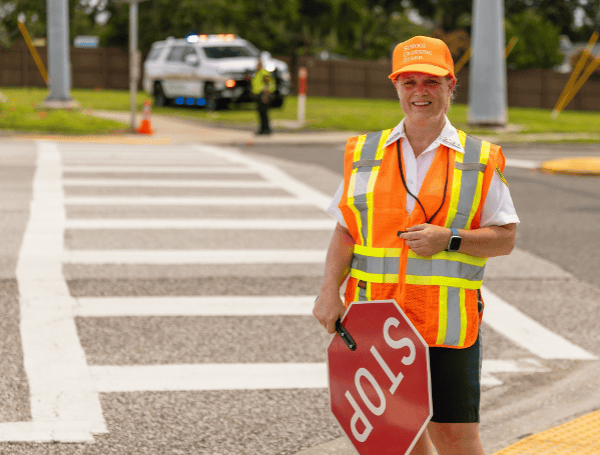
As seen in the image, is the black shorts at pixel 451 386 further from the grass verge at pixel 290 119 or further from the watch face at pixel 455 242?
the grass verge at pixel 290 119

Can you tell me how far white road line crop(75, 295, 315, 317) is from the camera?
659 cm

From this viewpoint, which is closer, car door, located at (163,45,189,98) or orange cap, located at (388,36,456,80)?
orange cap, located at (388,36,456,80)

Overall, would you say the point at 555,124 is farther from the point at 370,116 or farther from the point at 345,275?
the point at 345,275

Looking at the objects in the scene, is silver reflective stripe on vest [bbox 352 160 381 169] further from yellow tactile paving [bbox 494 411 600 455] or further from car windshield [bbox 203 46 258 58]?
car windshield [bbox 203 46 258 58]

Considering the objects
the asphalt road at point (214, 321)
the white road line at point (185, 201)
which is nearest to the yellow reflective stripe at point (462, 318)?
the asphalt road at point (214, 321)

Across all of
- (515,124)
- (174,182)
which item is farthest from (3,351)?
(515,124)

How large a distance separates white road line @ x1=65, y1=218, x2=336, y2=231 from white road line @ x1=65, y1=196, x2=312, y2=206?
3.44 feet

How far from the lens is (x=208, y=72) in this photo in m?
26.9

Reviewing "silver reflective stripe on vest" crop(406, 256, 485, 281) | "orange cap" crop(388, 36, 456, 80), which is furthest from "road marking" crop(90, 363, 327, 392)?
"orange cap" crop(388, 36, 456, 80)

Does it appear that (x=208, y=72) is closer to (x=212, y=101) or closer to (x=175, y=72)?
(x=212, y=101)

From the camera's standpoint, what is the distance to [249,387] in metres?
5.10

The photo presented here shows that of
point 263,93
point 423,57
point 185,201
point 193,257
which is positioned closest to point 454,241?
point 423,57

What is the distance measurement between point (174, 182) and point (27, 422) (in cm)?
890

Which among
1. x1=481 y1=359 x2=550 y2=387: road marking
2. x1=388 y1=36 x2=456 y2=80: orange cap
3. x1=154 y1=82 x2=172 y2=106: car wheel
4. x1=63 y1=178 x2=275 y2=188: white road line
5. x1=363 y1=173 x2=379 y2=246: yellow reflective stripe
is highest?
x1=388 y1=36 x2=456 y2=80: orange cap
